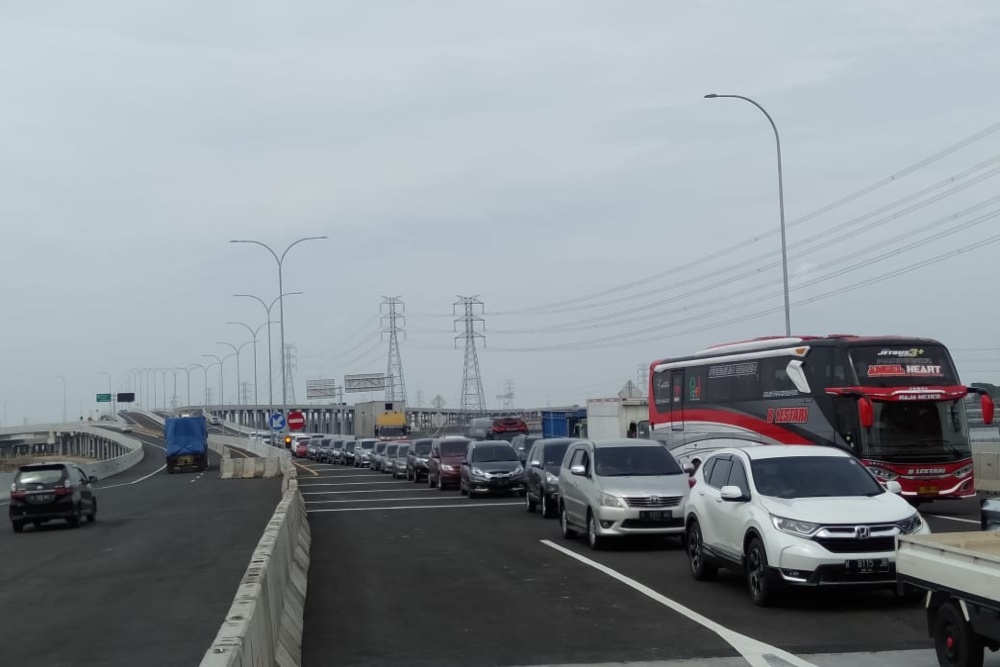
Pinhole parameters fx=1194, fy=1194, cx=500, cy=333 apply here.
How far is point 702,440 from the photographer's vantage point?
29406mm

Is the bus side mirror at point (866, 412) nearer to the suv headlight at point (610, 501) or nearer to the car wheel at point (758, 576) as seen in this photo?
the suv headlight at point (610, 501)

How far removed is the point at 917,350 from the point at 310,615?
15396mm

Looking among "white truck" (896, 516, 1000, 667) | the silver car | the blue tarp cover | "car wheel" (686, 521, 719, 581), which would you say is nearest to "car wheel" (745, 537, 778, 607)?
"car wheel" (686, 521, 719, 581)

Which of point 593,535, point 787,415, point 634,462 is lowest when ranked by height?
point 593,535

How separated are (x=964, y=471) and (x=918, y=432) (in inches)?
46.0

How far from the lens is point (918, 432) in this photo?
2347cm

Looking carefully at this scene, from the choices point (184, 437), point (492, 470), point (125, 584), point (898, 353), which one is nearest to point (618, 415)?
point (492, 470)

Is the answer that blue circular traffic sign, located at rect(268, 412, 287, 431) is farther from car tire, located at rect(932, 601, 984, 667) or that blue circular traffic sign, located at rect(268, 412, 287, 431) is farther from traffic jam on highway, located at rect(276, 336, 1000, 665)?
car tire, located at rect(932, 601, 984, 667)

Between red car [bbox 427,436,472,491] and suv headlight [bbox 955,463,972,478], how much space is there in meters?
18.0

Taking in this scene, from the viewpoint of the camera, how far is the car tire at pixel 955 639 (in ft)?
27.3

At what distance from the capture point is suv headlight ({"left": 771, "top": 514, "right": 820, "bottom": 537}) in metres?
12.0

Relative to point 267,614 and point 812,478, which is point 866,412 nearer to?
point 812,478

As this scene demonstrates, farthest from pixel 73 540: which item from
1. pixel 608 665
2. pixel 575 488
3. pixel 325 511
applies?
pixel 608 665

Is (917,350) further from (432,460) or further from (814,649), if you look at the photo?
(432,460)
